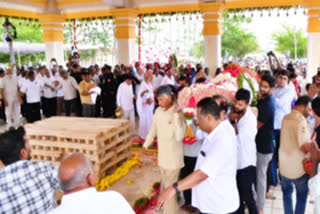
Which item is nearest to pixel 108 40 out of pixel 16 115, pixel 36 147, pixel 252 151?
pixel 16 115

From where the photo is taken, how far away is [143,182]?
431 cm

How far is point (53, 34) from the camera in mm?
10117

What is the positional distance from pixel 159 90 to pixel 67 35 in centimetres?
2711

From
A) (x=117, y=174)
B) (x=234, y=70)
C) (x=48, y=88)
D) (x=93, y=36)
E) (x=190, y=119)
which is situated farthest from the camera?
(x=93, y=36)

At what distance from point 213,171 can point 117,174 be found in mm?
2600

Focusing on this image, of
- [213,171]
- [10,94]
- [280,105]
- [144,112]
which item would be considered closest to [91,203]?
[213,171]

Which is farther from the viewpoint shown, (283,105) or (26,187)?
(283,105)

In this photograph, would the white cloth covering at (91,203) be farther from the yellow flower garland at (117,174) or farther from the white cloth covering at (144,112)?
the white cloth covering at (144,112)

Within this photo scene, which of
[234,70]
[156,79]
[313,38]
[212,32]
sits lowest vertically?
[156,79]

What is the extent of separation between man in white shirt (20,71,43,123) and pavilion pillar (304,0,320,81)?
7.10 meters

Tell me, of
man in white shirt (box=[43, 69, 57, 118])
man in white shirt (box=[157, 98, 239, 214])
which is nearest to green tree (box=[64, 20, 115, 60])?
Result: man in white shirt (box=[43, 69, 57, 118])

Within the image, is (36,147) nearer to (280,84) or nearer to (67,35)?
(280,84)

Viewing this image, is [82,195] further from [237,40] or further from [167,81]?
[237,40]

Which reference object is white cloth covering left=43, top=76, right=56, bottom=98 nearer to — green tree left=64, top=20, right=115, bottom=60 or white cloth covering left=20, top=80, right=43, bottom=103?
white cloth covering left=20, top=80, right=43, bottom=103
